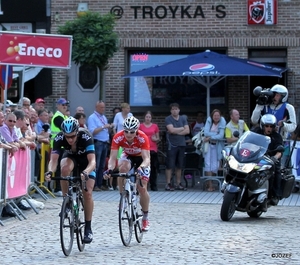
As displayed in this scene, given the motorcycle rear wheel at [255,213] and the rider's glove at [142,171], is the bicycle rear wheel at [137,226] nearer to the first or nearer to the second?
the rider's glove at [142,171]

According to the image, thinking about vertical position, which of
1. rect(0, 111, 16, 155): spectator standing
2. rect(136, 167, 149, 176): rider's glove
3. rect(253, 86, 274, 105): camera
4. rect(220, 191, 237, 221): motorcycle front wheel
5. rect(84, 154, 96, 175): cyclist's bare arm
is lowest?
rect(220, 191, 237, 221): motorcycle front wheel

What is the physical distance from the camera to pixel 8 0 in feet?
80.7

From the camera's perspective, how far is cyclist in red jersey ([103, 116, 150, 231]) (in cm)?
1145

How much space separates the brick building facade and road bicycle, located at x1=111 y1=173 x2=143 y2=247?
12612 millimetres

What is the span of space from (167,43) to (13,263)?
1495cm

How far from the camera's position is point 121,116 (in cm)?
2052

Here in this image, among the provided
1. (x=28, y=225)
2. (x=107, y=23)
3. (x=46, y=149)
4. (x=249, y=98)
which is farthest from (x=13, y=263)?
(x=249, y=98)

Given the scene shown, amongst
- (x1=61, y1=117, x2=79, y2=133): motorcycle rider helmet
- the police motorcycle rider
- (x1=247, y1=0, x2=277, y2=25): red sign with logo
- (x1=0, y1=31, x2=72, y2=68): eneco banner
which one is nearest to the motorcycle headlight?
the police motorcycle rider

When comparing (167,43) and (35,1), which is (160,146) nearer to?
(167,43)

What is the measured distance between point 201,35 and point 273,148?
9.69 metres

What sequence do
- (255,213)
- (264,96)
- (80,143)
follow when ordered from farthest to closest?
(264,96) → (255,213) → (80,143)

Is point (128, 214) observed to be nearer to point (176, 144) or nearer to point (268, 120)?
point (268, 120)

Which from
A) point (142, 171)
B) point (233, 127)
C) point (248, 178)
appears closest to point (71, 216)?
point (142, 171)

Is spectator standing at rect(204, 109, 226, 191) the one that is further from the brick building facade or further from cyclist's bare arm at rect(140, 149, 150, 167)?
cyclist's bare arm at rect(140, 149, 150, 167)
